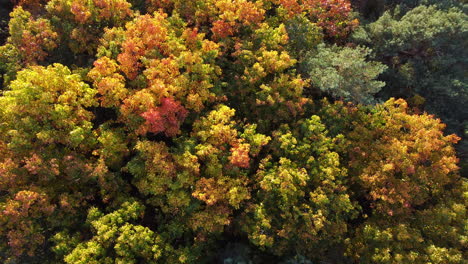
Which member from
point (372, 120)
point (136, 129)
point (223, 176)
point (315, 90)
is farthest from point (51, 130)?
point (372, 120)

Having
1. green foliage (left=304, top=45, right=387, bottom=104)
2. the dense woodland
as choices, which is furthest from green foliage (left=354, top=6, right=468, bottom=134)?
green foliage (left=304, top=45, right=387, bottom=104)

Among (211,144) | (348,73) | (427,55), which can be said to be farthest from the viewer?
(427,55)

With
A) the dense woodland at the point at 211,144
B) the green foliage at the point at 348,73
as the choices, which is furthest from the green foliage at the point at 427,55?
A: the green foliage at the point at 348,73

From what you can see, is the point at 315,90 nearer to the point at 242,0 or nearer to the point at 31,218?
the point at 242,0

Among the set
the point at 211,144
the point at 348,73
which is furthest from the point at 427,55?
the point at 211,144

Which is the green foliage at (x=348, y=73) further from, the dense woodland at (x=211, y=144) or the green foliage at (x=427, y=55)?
the green foliage at (x=427, y=55)

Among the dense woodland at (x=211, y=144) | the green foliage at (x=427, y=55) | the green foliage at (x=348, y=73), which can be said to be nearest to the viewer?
the dense woodland at (x=211, y=144)

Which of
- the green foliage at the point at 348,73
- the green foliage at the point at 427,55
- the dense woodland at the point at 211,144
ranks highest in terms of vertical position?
the green foliage at the point at 427,55

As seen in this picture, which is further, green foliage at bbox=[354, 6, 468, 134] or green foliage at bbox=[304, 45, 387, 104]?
green foliage at bbox=[354, 6, 468, 134]

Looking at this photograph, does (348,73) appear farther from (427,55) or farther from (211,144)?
(211,144)

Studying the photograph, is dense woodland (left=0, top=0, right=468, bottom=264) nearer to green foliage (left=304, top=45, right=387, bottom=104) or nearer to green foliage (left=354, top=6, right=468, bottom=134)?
green foliage (left=304, top=45, right=387, bottom=104)
